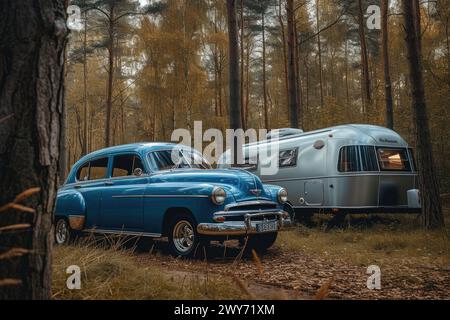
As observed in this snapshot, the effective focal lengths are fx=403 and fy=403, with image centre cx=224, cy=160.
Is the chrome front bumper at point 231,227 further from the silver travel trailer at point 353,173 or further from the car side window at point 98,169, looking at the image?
the silver travel trailer at point 353,173

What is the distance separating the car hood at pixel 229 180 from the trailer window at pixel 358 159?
3.13 m

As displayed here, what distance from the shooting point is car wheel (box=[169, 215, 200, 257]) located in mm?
6473

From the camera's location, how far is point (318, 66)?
107 ft

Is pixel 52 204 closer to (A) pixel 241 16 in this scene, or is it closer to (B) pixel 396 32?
(A) pixel 241 16

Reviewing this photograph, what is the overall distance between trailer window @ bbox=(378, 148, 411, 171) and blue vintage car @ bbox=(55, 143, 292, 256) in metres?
3.42

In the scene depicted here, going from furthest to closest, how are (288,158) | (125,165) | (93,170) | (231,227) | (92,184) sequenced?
(288,158)
(93,170)
(92,184)
(125,165)
(231,227)

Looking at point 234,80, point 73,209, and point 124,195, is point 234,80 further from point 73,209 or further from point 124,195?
point 73,209

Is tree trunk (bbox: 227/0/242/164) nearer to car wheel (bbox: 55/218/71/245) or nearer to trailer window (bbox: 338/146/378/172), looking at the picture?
trailer window (bbox: 338/146/378/172)

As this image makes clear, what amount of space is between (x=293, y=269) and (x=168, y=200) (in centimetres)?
229

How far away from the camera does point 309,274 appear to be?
552 cm

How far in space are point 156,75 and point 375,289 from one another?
22.0 meters

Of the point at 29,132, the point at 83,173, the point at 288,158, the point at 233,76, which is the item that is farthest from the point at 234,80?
the point at 29,132

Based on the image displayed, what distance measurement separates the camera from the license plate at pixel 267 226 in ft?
20.8

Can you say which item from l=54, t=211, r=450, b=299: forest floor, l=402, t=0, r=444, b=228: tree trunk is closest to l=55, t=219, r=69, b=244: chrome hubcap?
l=54, t=211, r=450, b=299: forest floor
